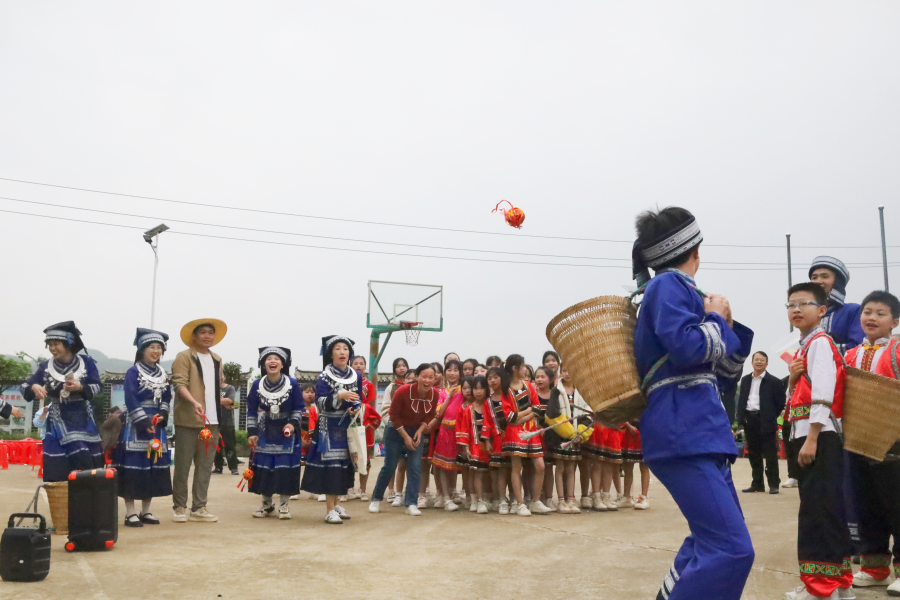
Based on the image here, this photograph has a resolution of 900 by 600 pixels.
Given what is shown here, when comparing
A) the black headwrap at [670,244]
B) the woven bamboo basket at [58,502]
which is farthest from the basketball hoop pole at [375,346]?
the black headwrap at [670,244]

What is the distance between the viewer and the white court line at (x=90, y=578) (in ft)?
17.0

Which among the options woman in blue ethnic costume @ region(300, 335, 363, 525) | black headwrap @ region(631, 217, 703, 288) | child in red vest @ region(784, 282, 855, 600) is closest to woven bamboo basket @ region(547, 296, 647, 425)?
black headwrap @ region(631, 217, 703, 288)

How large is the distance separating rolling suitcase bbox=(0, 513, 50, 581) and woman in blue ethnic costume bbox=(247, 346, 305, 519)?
143 inches

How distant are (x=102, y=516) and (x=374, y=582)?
2.71 metres

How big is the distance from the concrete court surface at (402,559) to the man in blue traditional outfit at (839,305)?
5.88 feet

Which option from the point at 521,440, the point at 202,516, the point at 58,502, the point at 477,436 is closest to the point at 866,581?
the point at 521,440

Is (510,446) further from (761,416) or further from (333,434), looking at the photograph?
(761,416)

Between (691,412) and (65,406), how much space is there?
651 cm

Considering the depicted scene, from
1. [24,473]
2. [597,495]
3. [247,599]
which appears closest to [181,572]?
[247,599]

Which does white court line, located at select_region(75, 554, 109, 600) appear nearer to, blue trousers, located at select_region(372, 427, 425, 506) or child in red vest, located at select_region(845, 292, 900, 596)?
blue trousers, located at select_region(372, 427, 425, 506)

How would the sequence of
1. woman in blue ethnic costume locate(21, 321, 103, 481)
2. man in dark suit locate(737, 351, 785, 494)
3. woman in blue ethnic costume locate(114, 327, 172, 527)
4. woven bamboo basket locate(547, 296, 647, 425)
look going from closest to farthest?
woven bamboo basket locate(547, 296, 647, 425)
woman in blue ethnic costume locate(21, 321, 103, 481)
woman in blue ethnic costume locate(114, 327, 172, 527)
man in dark suit locate(737, 351, 785, 494)

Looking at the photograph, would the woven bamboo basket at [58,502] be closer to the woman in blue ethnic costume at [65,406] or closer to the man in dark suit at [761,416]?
the woman in blue ethnic costume at [65,406]

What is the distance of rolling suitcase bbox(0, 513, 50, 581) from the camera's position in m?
5.46

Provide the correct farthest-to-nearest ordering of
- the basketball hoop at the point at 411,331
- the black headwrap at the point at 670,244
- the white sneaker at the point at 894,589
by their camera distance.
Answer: the basketball hoop at the point at 411,331 < the white sneaker at the point at 894,589 < the black headwrap at the point at 670,244
